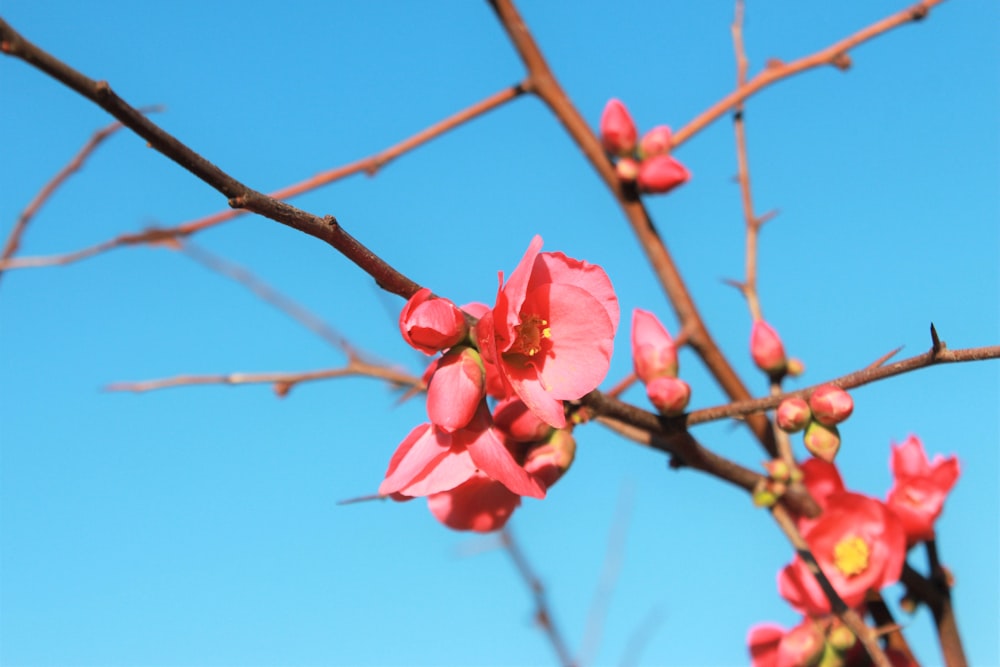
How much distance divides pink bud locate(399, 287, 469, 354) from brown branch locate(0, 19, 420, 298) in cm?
7

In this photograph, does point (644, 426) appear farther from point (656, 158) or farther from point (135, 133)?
point (656, 158)

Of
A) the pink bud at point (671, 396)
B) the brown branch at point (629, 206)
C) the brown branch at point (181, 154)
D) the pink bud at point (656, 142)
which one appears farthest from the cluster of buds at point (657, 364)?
the pink bud at point (656, 142)

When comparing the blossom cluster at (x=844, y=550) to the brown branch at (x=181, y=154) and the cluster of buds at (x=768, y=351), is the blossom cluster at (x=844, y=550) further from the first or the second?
the brown branch at (x=181, y=154)

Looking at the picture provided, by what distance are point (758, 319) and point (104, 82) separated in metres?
0.88

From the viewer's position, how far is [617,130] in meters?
1.29

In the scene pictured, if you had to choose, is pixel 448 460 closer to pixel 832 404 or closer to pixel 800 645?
pixel 832 404

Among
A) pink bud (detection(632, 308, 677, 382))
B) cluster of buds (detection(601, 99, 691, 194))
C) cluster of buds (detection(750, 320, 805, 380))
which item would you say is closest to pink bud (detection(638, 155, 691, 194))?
cluster of buds (detection(601, 99, 691, 194))

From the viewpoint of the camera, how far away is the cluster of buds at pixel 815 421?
71 centimetres

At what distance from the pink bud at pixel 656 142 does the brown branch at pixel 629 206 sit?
74 mm

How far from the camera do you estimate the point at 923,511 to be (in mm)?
1023

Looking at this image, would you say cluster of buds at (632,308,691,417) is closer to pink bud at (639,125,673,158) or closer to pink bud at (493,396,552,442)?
pink bud at (493,396,552,442)

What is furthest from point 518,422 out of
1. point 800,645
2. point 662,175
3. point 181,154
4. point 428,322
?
point 662,175

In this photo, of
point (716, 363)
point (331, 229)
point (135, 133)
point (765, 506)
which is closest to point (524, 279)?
point (331, 229)

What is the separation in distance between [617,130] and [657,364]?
55 cm
